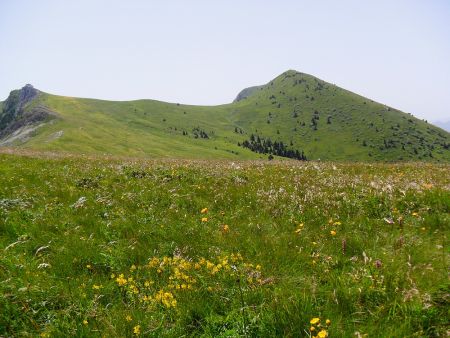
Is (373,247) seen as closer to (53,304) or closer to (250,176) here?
(53,304)

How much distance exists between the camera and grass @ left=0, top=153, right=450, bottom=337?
13.1 ft

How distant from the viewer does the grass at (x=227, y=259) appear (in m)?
3.99

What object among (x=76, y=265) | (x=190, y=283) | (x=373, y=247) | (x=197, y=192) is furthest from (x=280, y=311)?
(x=197, y=192)

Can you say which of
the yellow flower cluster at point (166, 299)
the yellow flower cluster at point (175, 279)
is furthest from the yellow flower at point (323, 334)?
the yellow flower cluster at point (166, 299)

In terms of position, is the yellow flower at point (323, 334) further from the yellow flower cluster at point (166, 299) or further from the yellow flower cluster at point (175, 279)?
the yellow flower cluster at point (166, 299)

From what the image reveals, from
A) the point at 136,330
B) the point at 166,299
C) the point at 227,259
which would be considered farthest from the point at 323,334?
the point at 227,259

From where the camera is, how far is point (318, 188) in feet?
32.9

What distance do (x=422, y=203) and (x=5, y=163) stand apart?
16.9 m

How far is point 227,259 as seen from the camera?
18.0ft

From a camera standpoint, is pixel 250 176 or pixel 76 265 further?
pixel 250 176

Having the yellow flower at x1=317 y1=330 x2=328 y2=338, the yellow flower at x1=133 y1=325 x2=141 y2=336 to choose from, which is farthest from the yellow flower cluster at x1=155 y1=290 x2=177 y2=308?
the yellow flower at x1=317 y1=330 x2=328 y2=338

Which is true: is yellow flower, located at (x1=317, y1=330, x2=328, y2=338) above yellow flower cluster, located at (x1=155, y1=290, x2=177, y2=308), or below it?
above

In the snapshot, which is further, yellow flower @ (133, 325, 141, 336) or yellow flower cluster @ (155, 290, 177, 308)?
yellow flower cluster @ (155, 290, 177, 308)

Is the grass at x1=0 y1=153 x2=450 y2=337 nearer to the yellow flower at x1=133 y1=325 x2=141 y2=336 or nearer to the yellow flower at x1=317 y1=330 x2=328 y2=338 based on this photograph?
the yellow flower at x1=133 y1=325 x2=141 y2=336
